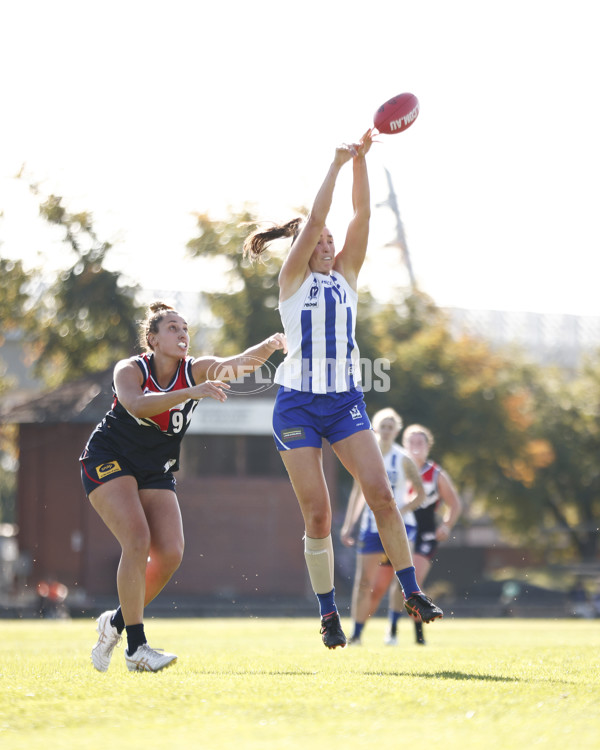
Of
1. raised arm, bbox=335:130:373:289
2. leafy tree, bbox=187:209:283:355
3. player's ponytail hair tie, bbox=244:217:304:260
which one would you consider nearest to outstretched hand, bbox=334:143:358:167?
raised arm, bbox=335:130:373:289

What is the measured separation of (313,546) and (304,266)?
5.68 feet

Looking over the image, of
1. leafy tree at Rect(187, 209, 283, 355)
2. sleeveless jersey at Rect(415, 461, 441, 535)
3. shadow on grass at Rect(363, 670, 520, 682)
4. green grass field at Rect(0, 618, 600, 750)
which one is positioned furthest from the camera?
leafy tree at Rect(187, 209, 283, 355)

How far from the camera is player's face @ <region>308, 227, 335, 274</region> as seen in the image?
23.3 feet

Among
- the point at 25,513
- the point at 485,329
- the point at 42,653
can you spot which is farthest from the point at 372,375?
the point at 485,329

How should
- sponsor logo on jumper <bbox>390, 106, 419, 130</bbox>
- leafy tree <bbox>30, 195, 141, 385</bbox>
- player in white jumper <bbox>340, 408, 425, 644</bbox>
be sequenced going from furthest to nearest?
leafy tree <bbox>30, 195, 141, 385</bbox>
player in white jumper <bbox>340, 408, 425, 644</bbox>
sponsor logo on jumper <bbox>390, 106, 419, 130</bbox>

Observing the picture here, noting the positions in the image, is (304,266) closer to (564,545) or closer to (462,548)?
(462,548)

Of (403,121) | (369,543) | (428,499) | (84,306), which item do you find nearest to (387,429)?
(369,543)

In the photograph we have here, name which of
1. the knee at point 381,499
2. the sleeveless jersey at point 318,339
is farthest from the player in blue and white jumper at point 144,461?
the knee at point 381,499

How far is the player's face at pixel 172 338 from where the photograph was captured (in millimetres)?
7086

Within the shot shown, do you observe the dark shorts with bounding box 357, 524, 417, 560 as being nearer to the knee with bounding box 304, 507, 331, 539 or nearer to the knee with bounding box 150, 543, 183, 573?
the knee with bounding box 304, 507, 331, 539

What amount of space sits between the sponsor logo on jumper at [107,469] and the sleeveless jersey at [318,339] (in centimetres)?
108

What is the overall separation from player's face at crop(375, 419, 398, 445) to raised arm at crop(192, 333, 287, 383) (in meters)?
4.42

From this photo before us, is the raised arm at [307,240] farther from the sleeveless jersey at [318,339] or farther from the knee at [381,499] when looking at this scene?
the knee at [381,499]

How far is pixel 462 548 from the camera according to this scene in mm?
42375
